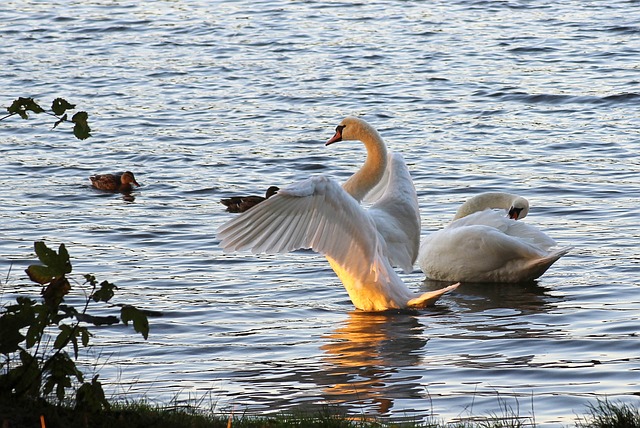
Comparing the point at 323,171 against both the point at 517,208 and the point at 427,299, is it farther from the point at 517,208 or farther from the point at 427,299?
the point at 427,299

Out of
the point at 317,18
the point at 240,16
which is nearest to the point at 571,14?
the point at 317,18

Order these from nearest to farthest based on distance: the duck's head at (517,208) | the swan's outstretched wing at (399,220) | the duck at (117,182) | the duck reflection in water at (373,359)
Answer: the duck reflection in water at (373,359)
the swan's outstretched wing at (399,220)
the duck's head at (517,208)
the duck at (117,182)

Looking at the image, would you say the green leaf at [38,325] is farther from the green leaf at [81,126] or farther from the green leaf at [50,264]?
the green leaf at [81,126]

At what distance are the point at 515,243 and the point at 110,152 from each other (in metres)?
7.39

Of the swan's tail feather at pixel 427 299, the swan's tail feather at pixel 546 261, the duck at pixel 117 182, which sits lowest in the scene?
the duck at pixel 117 182

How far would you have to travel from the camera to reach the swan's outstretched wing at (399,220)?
31.5 ft

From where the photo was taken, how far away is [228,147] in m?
15.9

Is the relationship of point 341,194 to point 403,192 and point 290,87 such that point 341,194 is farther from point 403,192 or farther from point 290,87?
point 290,87

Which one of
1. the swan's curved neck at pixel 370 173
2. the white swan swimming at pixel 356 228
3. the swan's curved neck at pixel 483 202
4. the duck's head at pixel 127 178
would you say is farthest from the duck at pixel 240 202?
the swan's curved neck at pixel 370 173

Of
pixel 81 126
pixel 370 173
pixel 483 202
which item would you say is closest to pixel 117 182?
pixel 483 202

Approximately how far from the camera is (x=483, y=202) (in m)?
12.0

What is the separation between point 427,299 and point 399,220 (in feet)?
2.67

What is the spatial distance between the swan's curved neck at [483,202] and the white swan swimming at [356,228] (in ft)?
5.34

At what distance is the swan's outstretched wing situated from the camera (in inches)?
378
